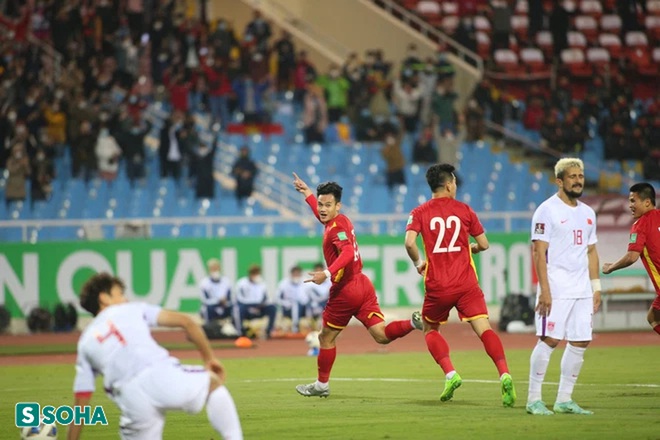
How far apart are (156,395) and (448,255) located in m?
5.18

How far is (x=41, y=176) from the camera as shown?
29.0 metres

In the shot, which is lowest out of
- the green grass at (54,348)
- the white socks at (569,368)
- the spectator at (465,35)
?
the green grass at (54,348)

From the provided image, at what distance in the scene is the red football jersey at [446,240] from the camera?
12.6 meters

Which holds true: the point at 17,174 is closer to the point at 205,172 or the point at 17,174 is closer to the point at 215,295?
Result: the point at 205,172

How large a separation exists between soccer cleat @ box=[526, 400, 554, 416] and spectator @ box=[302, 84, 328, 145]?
831 inches

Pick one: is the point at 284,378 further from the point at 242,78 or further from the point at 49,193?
the point at 242,78

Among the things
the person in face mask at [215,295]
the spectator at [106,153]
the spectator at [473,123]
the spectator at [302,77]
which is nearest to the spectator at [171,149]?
the spectator at [106,153]

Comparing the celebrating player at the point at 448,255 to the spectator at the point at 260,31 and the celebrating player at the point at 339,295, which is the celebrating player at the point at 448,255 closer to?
the celebrating player at the point at 339,295

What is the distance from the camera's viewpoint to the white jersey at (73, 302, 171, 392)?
26.8 feet

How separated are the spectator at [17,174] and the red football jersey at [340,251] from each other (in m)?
16.5

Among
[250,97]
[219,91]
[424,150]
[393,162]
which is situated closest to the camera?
[393,162]

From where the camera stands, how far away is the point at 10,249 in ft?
88.1

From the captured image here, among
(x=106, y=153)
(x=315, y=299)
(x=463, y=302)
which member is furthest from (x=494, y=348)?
(x=106, y=153)

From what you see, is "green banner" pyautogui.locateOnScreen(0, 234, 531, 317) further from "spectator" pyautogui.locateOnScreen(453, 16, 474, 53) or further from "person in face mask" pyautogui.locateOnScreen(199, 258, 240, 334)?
"spectator" pyautogui.locateOnScreen(453, 16, 474, 53)
